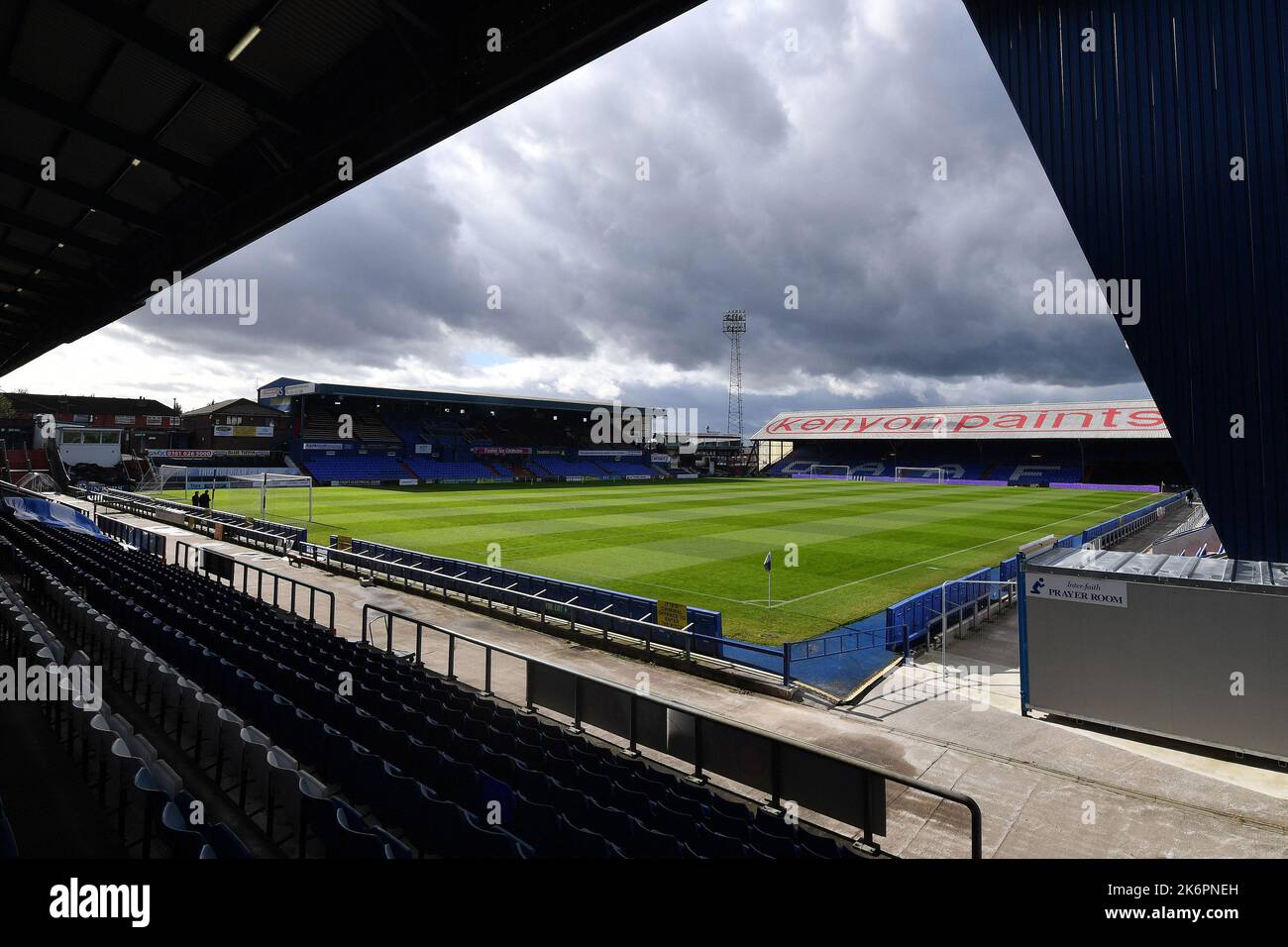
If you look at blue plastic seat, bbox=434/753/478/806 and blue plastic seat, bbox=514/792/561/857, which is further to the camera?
blue plastic seat, bbox=434/753/478/806

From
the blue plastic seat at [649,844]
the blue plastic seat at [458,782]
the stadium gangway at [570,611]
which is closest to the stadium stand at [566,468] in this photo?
the stadium gangway at [570,611]

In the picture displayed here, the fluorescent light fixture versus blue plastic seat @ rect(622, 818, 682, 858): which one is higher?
the fluorescent light fixture

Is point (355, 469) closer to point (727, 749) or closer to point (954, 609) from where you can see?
point (954, 609)

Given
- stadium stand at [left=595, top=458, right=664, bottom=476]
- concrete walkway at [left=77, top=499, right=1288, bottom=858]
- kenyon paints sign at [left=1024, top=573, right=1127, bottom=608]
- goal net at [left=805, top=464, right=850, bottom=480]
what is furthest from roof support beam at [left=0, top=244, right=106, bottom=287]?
goal net at [left=805, top=464, right=850, bottom=480]

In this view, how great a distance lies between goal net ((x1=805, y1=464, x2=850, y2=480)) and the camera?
84375 mm

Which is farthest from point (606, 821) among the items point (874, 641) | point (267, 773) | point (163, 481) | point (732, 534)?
point (163, 481)

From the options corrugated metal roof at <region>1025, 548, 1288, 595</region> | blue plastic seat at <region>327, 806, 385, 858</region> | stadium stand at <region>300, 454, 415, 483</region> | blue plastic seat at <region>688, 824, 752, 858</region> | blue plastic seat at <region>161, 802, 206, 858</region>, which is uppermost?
stadium stand at <region>300, 454, 415, 483</region>

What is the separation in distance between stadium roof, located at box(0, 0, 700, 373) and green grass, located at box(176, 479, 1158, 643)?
1195 centimetres

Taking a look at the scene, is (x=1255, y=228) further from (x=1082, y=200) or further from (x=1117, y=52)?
(x=1117, y=52)

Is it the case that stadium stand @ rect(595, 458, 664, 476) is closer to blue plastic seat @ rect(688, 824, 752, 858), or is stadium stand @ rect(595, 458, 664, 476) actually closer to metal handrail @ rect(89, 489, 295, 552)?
metal handrail @ rect(89, 489, 295, 552)

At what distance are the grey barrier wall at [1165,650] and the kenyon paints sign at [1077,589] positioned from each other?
0.04 feet
